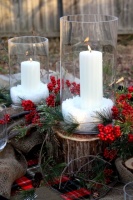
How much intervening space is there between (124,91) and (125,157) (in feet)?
1.14

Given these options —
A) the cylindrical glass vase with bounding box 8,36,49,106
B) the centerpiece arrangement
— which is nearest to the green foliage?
the cylindrical glass vase with bounding box 8,36,49,106

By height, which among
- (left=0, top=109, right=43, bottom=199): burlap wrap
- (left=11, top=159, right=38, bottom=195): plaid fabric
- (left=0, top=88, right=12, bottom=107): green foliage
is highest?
(left=0, top=88, right=12, bottom=107): green foliage

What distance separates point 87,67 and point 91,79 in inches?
1.4

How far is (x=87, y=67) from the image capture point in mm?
1319

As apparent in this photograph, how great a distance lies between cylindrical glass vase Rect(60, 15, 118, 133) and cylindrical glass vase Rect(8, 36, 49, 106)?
0.72 feet

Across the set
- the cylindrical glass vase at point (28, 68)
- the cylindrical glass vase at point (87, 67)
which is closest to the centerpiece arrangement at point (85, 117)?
the cylindrical glass vase at point (87, 67)

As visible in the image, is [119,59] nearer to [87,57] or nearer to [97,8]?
[97,8]

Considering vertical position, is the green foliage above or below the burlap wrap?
above

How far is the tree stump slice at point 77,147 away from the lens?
4.33ft

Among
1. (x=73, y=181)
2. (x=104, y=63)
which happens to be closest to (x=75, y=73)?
(x=104, y=63)

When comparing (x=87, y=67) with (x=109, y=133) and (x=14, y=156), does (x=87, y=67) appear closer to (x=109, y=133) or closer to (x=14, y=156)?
(x=109, y=133)

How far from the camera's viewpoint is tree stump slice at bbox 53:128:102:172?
1.32m

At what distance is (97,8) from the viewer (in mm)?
5750

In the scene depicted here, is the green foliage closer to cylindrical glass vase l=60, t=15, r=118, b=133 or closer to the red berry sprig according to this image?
cylindrical glass vase l=60, t=15, r=118, b=133
